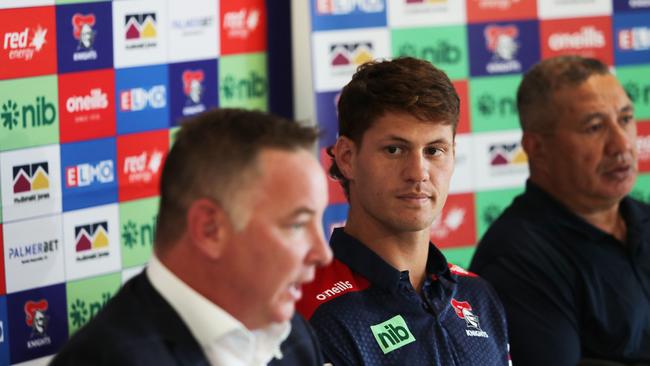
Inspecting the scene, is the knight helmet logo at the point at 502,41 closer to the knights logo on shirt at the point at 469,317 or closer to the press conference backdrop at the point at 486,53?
the press conference backdrop at the point at 486,53

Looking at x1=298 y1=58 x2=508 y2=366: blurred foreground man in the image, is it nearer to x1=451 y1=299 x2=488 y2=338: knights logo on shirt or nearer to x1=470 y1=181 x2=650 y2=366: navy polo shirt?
x1=451 y1=299 x2=488 y2=338: knights logo on shirt

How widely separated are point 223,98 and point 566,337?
4.34 feet

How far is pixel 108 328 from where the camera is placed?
5.57 ft

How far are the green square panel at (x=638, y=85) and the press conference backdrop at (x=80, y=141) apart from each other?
1.81 meters

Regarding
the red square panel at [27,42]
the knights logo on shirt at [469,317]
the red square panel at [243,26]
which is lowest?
the knights logo on shirt at [469,317]

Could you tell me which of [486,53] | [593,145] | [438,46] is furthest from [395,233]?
[486,53]

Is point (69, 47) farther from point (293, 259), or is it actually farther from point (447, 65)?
point (447, 65)

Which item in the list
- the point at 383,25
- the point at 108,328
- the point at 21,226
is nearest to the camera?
the point at 108,328

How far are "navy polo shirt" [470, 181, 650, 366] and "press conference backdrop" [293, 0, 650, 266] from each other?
947mm

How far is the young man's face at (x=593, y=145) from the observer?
3.29 metres

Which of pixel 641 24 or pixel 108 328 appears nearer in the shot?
pixel 108 328

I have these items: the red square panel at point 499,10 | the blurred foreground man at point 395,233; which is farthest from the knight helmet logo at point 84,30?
the red square panel at point 499,10

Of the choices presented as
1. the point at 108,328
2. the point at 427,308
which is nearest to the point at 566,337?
the point at 427,308

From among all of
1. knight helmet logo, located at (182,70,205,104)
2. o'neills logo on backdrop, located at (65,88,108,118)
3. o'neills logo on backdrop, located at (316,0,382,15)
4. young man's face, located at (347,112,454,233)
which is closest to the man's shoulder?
young man's face, located at (347,112,454,233)
